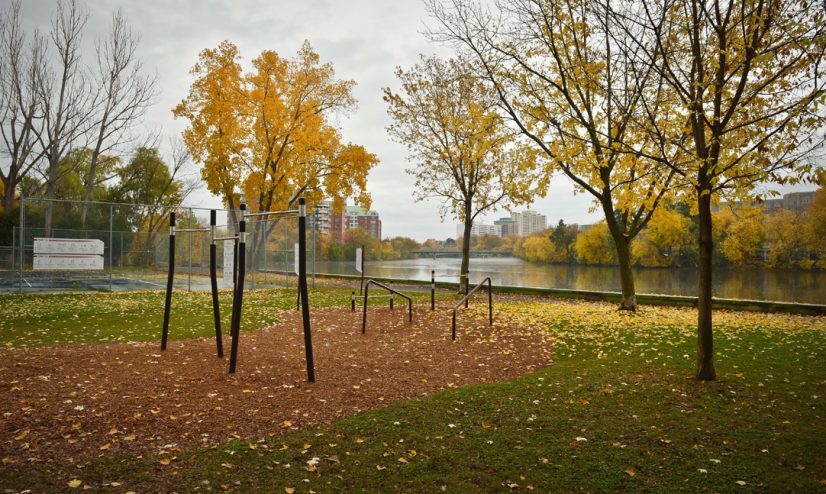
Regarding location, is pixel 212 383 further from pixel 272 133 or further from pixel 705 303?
pixel 272 133

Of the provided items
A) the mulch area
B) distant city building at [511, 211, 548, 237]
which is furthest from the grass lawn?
distant city building at [511, 211, 548, 237]

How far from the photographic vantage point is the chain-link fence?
762 inches

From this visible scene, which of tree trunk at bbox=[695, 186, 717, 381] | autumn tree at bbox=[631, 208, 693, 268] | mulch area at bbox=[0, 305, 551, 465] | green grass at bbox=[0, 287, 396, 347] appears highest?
autumn tree at bbox=[631, 208, 693, 268]

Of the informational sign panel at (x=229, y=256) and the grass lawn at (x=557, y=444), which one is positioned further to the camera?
the informational sign panel at (x=229, y=256)

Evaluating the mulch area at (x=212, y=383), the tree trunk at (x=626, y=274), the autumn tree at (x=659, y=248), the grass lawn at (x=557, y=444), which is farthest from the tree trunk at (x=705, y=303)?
the autumn tree at (x=659, y=248)

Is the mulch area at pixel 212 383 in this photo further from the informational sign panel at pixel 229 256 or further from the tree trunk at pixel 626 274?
the informational sign panel at pixel 229 256

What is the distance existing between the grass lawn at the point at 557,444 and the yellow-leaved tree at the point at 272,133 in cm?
1872

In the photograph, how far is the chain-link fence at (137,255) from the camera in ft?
63.5

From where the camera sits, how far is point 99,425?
4.52 meters

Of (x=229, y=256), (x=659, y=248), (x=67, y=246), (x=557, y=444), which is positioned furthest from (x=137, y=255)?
(x=659, y=248)

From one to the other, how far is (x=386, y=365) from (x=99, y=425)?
365 centimetres

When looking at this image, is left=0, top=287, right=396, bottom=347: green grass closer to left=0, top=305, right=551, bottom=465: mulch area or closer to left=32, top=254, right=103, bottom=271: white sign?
left=32, top=254, right=103, bottom=271: white sign

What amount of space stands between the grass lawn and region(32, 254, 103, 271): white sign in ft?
49.8

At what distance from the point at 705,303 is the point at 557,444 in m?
3.33
